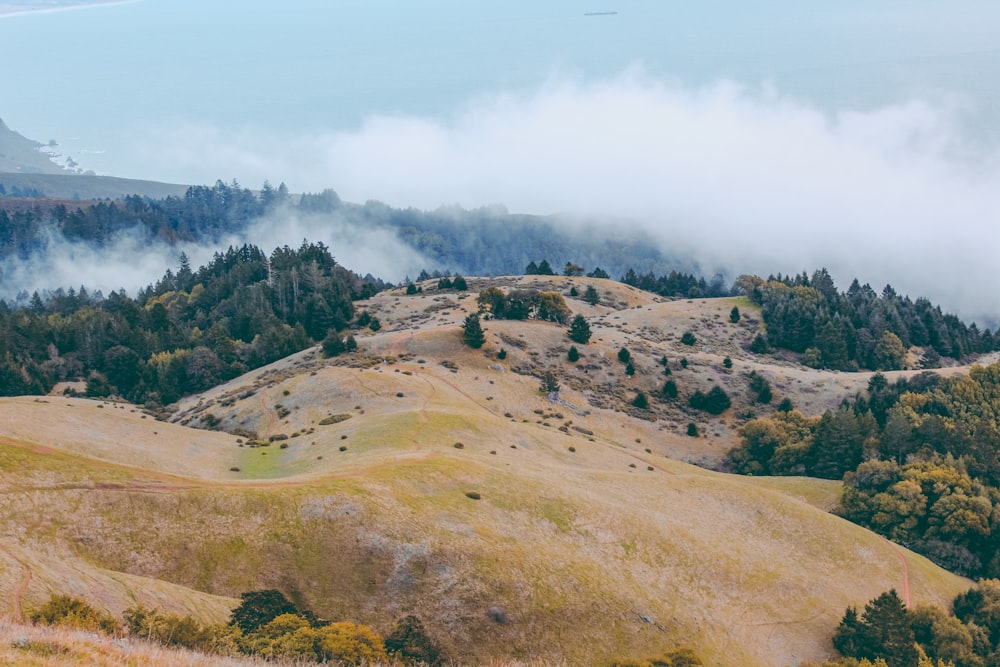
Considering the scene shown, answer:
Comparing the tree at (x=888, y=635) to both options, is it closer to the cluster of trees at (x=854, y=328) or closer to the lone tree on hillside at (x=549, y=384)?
the lone tree on hillside at (x=549, y=384)

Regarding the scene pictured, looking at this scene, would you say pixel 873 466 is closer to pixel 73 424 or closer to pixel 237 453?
pixel 237 453

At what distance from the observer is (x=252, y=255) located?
618 feet

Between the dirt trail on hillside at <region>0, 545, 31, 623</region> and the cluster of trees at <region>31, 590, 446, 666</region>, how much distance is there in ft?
2.13

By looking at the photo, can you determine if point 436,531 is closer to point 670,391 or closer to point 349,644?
point 349,644

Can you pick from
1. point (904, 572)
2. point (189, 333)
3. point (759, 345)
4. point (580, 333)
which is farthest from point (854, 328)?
point (189, 333)

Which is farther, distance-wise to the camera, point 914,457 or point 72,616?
point 914,457

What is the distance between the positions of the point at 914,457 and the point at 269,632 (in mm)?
76499

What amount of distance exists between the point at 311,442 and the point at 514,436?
18.8 m

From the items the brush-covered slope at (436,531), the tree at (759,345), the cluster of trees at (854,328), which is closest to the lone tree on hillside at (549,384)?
the brush-covered slope at (436,531)

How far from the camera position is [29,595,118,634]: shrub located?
32.2 metres

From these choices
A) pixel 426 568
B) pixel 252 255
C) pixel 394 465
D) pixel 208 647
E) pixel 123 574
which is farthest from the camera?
pixel 252 255

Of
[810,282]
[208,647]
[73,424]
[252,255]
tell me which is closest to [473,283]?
[252,255]

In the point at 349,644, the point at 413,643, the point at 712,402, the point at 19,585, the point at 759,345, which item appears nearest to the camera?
the point at 19,585

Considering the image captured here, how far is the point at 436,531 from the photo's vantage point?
48.7 meters
